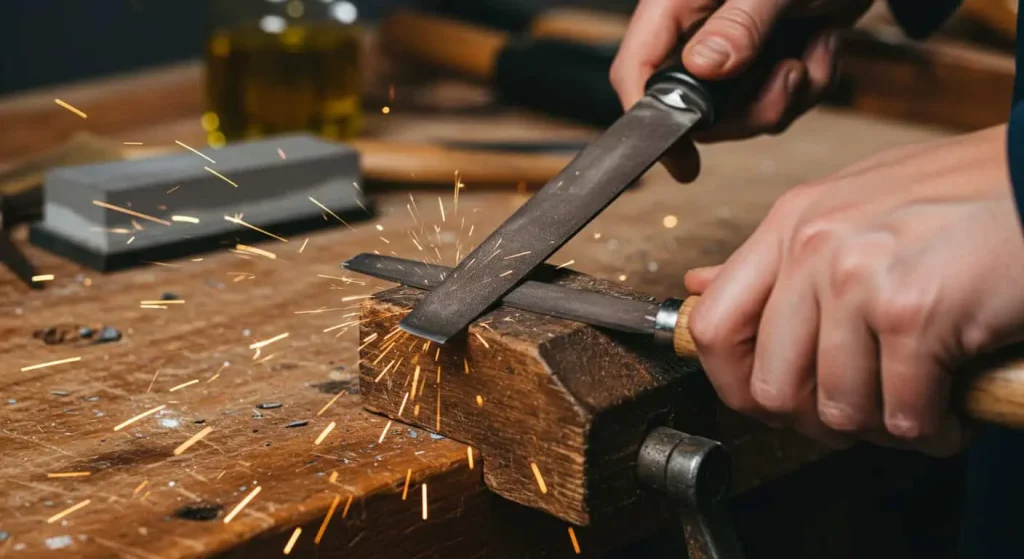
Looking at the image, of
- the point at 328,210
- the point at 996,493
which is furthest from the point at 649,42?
the point at 996,493

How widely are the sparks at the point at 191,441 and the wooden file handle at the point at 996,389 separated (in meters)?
0.49

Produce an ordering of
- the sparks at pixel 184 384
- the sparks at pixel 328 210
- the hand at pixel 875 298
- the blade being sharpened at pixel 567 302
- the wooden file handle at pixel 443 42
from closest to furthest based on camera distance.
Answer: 1. the hand at pixel 875 298
2. the blade being sharpened at pixel 567 302
3. the sparks at pixel 184 384
4. the sparks at pixel 328 210
5. the wooden file handle at pixel 443 42

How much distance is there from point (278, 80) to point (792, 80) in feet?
2.33

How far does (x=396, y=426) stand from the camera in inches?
31.4

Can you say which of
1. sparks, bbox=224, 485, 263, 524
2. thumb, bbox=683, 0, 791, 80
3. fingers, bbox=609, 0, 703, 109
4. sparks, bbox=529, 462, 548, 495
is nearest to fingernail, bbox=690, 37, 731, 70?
thumb, bbox=683, 0, 791, 80

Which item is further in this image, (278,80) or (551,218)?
(278,80)

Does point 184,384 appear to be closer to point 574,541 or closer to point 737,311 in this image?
point 574,541

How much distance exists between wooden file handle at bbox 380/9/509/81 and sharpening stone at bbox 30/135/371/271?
686mm

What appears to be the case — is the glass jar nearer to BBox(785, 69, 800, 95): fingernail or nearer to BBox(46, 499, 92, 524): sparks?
BBox(785, 69, 800, 95): fingernail

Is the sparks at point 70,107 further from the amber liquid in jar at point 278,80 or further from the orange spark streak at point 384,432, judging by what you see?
the orange spark streak at point 384,432

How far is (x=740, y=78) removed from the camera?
3.38 feet

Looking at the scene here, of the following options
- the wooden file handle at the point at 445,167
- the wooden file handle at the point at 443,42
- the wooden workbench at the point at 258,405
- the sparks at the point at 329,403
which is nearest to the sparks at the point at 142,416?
the wooden workbench at the point at 258,405

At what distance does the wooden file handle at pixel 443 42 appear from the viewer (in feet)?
6.32

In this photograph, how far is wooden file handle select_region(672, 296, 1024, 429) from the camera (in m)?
0.65
